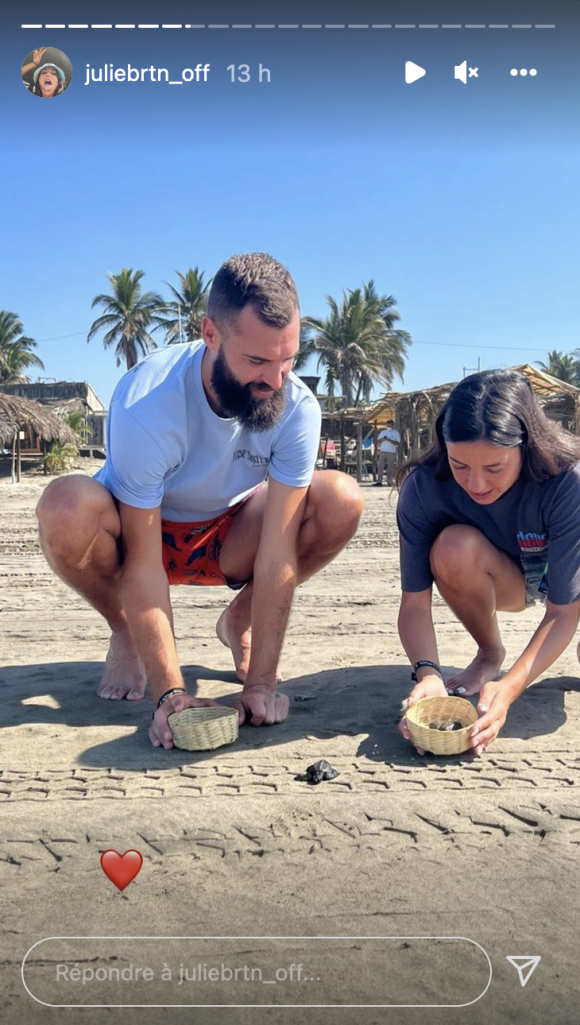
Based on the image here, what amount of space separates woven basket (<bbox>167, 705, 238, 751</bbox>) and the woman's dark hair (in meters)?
1.06

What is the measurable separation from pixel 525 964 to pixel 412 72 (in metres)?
1.80

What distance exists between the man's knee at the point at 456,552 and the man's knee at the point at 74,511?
109 cm

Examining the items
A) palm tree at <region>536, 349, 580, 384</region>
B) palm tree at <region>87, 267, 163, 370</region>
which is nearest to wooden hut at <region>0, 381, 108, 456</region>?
palm tree at <region>87, 267, 163, 370</region>

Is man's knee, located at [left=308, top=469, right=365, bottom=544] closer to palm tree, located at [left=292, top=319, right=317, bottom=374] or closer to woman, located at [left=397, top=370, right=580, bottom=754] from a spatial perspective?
woman, located at [left=397, top=370, right=580, bottom=754]

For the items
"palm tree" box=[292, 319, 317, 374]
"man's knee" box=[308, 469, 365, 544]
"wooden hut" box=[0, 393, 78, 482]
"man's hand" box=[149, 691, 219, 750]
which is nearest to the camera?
"man's hand" box=[149, 691, 219, 750]

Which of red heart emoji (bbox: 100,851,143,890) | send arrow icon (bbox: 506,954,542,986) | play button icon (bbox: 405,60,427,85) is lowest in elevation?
red heart emoji (bbox: 100,851,143,890)

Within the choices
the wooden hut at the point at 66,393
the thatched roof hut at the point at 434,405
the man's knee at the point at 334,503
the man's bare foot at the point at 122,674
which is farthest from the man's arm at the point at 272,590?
the wooden hut at the point at 66,393

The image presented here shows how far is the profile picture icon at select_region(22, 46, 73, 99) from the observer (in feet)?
6.07

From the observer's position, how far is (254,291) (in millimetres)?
2406

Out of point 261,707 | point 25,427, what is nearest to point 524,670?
point 261,707

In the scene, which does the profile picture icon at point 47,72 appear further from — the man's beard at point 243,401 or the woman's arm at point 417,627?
the woman's arm at point 417,627

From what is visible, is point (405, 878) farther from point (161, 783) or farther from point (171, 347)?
point (171, 347)

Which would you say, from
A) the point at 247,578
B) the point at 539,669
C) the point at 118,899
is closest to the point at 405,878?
the point at 118,899

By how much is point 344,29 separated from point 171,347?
1.46 m
